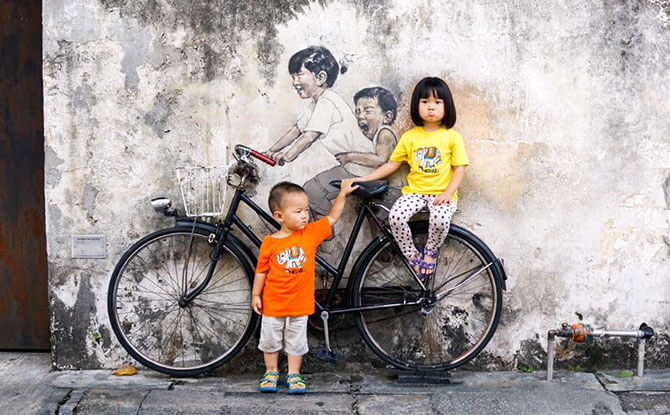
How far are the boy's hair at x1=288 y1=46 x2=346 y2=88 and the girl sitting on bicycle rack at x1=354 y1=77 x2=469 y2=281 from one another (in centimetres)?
62

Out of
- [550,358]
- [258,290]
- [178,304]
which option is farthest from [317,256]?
[550,358]

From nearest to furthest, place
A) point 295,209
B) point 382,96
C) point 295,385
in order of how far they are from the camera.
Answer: point 295,209
point 295,385
point 382,96

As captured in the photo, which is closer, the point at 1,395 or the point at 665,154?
the point at 1,395

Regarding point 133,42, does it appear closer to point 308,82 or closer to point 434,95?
point 308,82

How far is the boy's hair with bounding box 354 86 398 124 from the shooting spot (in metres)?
5.03

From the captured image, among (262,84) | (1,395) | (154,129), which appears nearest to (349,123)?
(262,84)

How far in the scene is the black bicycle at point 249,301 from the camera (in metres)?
5.03

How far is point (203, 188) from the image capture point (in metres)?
5.14

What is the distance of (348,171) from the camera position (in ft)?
16.8

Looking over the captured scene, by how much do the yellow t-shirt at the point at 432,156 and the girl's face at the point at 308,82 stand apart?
2.34 feet

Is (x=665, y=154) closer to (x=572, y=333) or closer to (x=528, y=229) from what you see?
(x=528, y=229)

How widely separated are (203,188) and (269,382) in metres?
1.47

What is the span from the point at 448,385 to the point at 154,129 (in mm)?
2795

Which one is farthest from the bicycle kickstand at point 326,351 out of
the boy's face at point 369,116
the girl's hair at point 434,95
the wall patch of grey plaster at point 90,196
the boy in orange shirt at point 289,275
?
the wall patch of grey plaster at point 90,196
